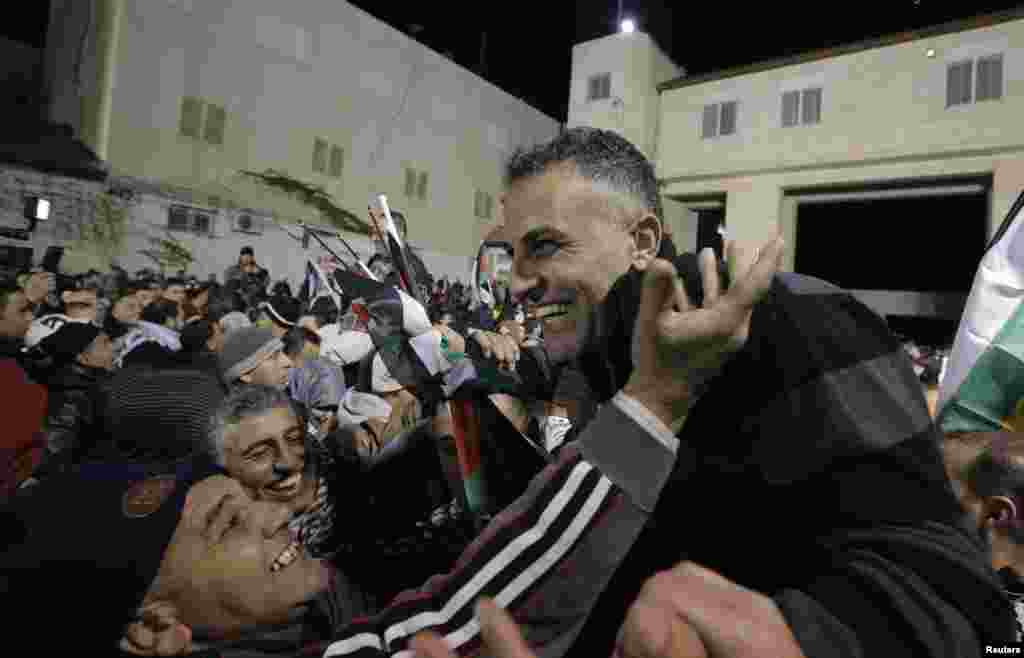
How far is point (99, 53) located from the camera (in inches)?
457

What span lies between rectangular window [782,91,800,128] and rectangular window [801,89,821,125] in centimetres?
14

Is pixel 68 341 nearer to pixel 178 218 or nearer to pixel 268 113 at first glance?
pixel 178 218

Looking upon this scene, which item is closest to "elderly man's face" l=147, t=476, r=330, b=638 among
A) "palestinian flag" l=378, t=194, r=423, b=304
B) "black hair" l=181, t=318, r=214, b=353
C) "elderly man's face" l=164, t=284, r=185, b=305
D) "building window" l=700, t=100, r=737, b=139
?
"palestinian flag" l=378, t=194, r=423, b=304

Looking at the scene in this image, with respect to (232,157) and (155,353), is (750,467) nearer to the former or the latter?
(155,353)

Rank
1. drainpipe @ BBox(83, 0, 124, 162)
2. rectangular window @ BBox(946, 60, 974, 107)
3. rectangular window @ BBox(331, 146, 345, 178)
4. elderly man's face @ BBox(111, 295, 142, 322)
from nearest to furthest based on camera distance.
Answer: elderly man's face @ BBox(111, 295, 142, 322) → drainpipe @ BBox(83, 0, 124, 162) → rectangular window @ BBox(946, 60, 974, 107) → rectangular window @ BBox(331, 146, 345, 178)

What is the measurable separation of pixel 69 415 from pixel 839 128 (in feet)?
52.7

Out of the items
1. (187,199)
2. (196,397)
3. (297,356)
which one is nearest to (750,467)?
(196,397)

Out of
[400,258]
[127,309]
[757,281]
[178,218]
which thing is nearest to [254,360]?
[400,258]

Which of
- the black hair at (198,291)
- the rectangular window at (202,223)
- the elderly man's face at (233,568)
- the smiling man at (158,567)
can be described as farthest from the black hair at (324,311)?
the rectangular window at (202,223)

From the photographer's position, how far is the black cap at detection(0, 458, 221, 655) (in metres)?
1.46

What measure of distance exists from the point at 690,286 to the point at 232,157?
14.6 metres

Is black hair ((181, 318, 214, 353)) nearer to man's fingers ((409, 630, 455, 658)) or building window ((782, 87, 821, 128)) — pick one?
man's fingers ((409, 630, 455, 658))

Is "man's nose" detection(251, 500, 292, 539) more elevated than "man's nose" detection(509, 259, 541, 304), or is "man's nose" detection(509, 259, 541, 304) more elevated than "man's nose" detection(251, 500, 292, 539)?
"man's nose" detection(509, 259, 541, 304)

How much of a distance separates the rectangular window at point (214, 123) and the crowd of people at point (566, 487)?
448 inches
